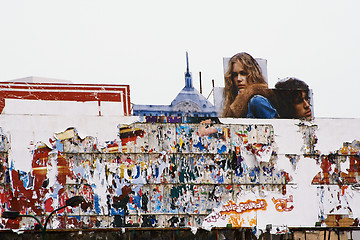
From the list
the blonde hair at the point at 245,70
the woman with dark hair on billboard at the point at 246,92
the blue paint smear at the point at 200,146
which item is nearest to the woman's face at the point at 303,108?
the woman with dark hair on billboard at the point at 246,92

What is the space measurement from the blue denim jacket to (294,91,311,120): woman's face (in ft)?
3.91

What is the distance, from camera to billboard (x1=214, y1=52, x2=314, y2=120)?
1369 inches

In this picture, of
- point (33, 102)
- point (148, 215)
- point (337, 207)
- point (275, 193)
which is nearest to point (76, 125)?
A: point (33, 102)

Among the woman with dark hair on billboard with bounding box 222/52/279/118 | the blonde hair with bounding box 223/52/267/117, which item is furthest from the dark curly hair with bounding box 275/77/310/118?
the blonde hair with bounding box 223/52/267/117

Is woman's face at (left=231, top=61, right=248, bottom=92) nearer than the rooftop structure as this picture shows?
No

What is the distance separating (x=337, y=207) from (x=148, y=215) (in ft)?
31.3

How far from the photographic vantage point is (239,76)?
3562 centimetres

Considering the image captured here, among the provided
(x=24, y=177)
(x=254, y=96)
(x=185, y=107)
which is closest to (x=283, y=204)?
(x=254, y=96)

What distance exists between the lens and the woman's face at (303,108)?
3522 cm

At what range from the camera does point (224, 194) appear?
107 ft

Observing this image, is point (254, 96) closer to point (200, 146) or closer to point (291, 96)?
point (291, 96)

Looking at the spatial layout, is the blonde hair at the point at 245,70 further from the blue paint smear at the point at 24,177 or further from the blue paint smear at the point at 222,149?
the blue paint smear at the point at 24,177

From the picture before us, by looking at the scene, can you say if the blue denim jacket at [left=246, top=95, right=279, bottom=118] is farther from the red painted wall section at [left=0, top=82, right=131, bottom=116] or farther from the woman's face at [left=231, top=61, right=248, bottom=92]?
the red painted wall section at [left=0, top=82, right=131, bottom=116]

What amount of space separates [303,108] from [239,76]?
371 cm
